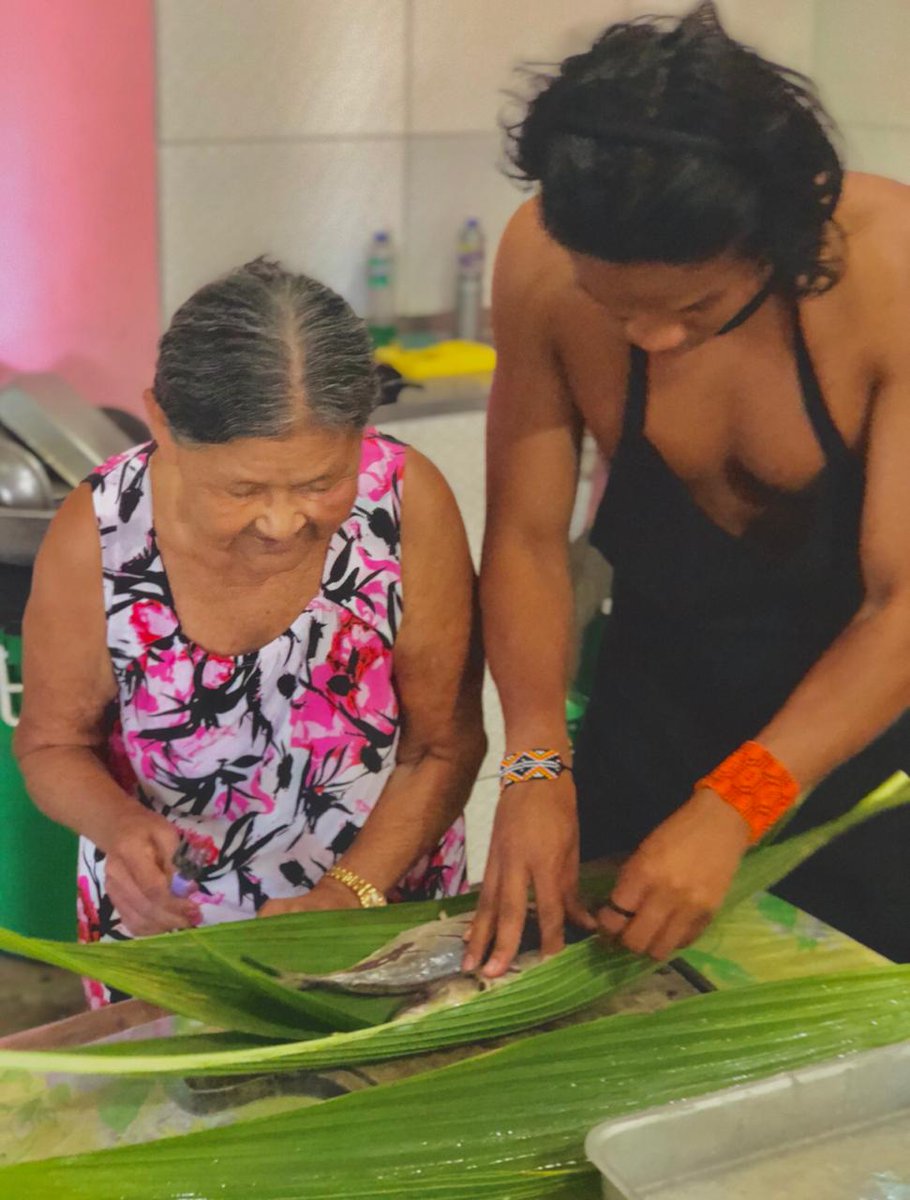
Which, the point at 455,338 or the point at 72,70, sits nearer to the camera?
the point at 72,70

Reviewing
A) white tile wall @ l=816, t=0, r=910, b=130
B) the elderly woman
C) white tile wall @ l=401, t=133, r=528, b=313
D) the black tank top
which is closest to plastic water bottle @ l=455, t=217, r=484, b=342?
white tile wall @ l=401, t=133, r=528, b=313

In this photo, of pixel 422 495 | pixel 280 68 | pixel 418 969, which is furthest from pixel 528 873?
pixel 280 68

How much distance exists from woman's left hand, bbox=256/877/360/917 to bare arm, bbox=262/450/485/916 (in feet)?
0.16

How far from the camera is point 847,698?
1.45 meters

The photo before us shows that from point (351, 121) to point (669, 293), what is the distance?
1953mm

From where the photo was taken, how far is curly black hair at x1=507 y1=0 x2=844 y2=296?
121 centimetres

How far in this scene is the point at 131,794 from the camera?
163 centimetres

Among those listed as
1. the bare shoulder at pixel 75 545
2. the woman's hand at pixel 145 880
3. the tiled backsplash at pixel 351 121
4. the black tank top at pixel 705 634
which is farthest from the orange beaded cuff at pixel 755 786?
the tiled backsplash at pixel 351 121

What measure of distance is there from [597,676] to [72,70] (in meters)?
1.57

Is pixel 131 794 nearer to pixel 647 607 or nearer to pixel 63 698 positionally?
pixel 63 698

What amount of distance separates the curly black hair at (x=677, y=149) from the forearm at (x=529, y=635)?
454mm

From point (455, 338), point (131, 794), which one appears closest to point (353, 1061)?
point (131, 794)

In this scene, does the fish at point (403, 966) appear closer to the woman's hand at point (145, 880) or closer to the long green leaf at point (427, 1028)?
the long green leaf at point (427, 1028)

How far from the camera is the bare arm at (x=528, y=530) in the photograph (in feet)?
5.03
